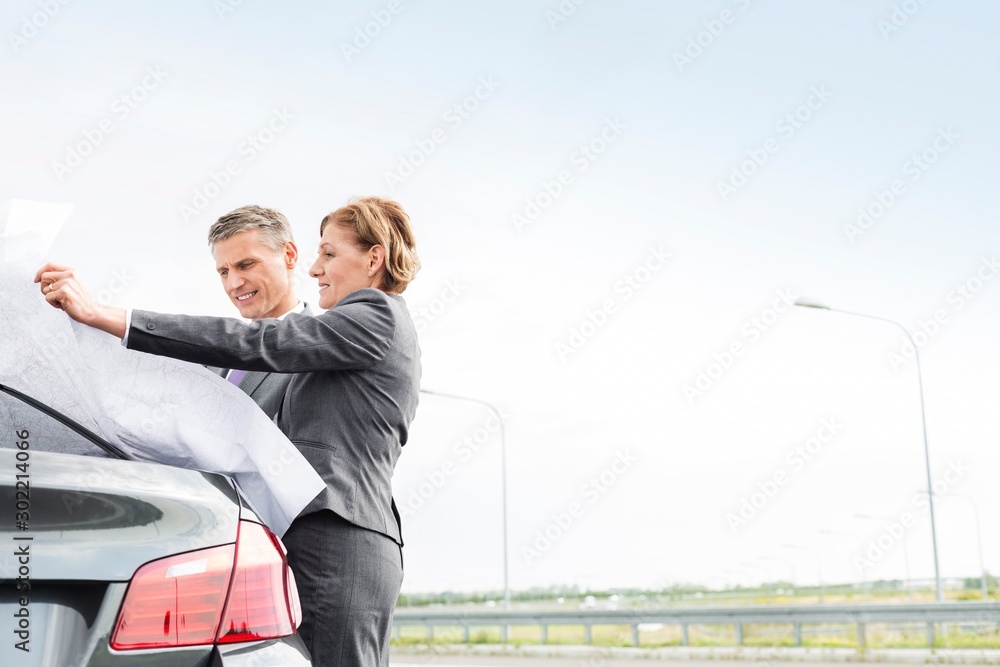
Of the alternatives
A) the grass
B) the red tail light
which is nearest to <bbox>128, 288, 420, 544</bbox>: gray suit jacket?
the red tail light

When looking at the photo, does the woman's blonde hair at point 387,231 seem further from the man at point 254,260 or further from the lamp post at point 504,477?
the lamp post at point 504,477

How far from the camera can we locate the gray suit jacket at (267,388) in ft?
8.72

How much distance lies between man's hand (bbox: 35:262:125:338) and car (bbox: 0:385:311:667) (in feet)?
1.31

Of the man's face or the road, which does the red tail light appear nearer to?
the man's face

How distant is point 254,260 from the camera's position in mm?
3436

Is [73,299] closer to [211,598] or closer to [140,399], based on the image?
[140,399]

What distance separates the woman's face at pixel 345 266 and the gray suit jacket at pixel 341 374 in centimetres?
18

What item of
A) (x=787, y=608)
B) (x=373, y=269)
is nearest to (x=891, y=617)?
(x=787, y=608)

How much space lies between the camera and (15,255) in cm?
216

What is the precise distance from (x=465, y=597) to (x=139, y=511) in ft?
80.0

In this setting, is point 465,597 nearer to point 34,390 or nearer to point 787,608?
point 787,608

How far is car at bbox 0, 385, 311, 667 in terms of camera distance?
1.66 meters

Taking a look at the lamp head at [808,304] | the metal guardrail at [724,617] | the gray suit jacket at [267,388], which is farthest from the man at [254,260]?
the lamp head at [808,304]

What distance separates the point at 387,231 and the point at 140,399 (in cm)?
88
